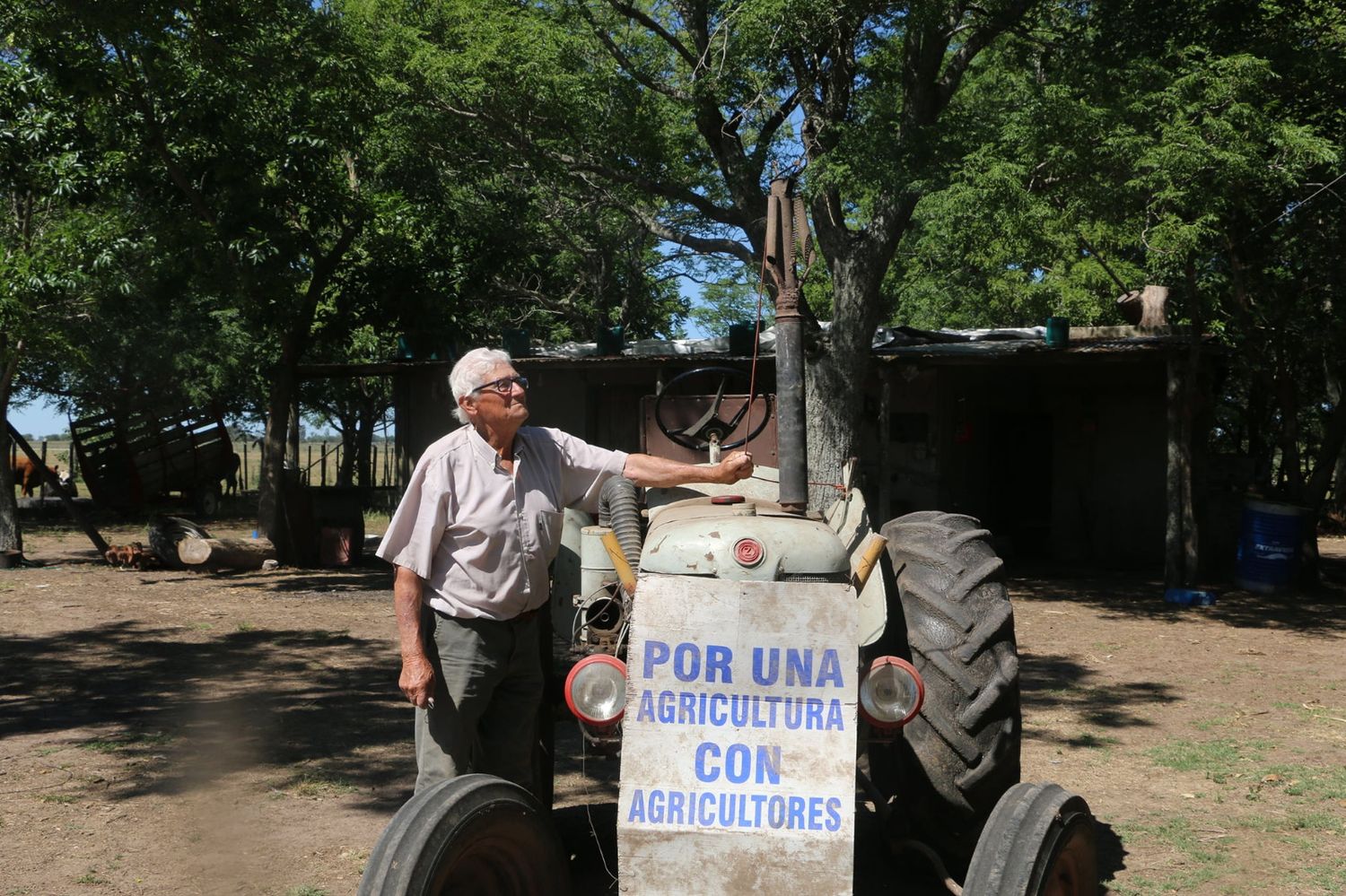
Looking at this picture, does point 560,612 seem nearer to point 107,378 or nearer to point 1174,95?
point 1174,95

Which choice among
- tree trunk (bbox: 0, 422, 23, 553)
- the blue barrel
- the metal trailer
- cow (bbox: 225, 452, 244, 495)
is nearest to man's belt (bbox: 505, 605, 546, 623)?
the blue barrel

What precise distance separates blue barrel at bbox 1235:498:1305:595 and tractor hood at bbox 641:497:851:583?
36.7ft

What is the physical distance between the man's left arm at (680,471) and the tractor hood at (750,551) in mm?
147

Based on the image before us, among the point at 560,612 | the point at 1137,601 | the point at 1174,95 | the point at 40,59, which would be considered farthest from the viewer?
the point at 1137,601

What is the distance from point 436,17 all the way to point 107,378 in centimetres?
1561

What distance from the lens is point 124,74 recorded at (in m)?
12.6

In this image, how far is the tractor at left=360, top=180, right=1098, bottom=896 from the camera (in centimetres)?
340

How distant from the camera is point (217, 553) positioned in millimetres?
15062

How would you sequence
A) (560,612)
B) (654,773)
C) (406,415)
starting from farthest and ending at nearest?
(406,415)
(560,612)
(654,773)

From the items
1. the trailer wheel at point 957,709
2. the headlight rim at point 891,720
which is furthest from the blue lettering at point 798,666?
the trailer wheel at point 957,709

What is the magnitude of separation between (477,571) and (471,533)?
12 cm

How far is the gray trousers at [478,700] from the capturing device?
3781 millimetres

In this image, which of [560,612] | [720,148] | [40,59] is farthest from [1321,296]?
[40,59]

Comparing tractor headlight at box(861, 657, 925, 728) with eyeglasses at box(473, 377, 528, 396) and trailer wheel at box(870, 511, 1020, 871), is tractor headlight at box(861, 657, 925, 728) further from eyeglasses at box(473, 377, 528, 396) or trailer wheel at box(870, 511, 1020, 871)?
eyeglasses at box(473, 377, 528, 396)
